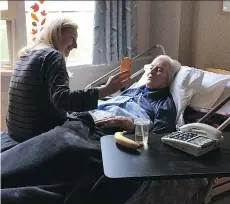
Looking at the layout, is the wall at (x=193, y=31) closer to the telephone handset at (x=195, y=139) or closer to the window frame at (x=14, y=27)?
the window frame at (x=14, y=27)

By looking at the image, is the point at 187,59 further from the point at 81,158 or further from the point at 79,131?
the point at 81,158

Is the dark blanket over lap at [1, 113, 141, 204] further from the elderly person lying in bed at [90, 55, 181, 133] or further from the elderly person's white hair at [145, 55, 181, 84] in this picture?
the elderly person's white hair at [145, 55, 181, 84]

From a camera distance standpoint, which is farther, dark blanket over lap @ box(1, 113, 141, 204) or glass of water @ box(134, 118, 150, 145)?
glass of water @ box(134, 118, 150, 145)

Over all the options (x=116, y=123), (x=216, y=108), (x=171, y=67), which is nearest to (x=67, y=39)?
(x=116, y=123)

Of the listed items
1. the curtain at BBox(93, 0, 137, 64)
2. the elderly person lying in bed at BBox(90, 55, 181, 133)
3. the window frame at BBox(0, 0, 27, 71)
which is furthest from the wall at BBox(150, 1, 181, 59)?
the window frame at BBox(0, 0, 27, 71)

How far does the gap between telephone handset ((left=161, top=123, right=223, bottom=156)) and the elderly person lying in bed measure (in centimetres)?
40

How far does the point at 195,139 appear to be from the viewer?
140cm

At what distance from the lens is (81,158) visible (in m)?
1.49

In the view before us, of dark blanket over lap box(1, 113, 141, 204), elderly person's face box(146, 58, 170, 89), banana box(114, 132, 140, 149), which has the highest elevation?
elderly person's face box(146, 58, 170, 89)

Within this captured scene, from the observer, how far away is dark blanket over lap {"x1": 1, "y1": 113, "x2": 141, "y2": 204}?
1.35m

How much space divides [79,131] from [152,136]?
1.16 ft

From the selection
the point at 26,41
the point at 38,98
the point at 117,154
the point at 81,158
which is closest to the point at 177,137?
the point at 117,154

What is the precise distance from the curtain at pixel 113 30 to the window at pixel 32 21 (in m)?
0.12

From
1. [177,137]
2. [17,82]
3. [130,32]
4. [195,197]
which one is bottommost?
[195,197]
